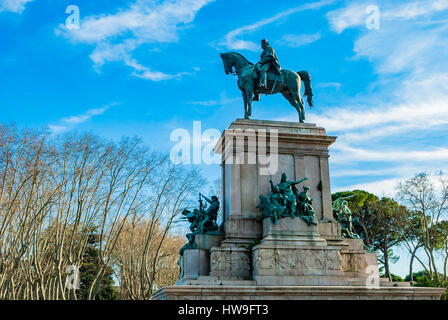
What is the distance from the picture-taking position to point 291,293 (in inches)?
574

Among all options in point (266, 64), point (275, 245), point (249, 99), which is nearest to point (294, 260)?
point (275, 245)

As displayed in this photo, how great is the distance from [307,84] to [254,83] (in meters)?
2.57

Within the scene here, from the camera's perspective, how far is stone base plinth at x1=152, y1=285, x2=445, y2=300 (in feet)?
46.0

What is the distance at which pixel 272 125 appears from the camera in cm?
1897

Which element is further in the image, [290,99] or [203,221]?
[290,99]

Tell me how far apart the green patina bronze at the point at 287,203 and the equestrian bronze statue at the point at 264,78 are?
3492 mm

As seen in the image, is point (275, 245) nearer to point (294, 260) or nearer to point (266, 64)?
point (294, 260)

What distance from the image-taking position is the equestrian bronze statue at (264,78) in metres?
19.5

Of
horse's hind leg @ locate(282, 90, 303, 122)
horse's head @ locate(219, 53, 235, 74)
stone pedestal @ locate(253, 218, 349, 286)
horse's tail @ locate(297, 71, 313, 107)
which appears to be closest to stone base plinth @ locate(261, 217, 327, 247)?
stone pedestal @ locate(253, 218, 349, 286)

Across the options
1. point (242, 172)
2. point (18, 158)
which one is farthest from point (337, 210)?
point (18, 158)

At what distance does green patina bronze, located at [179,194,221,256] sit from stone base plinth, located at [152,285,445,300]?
9.66ft
